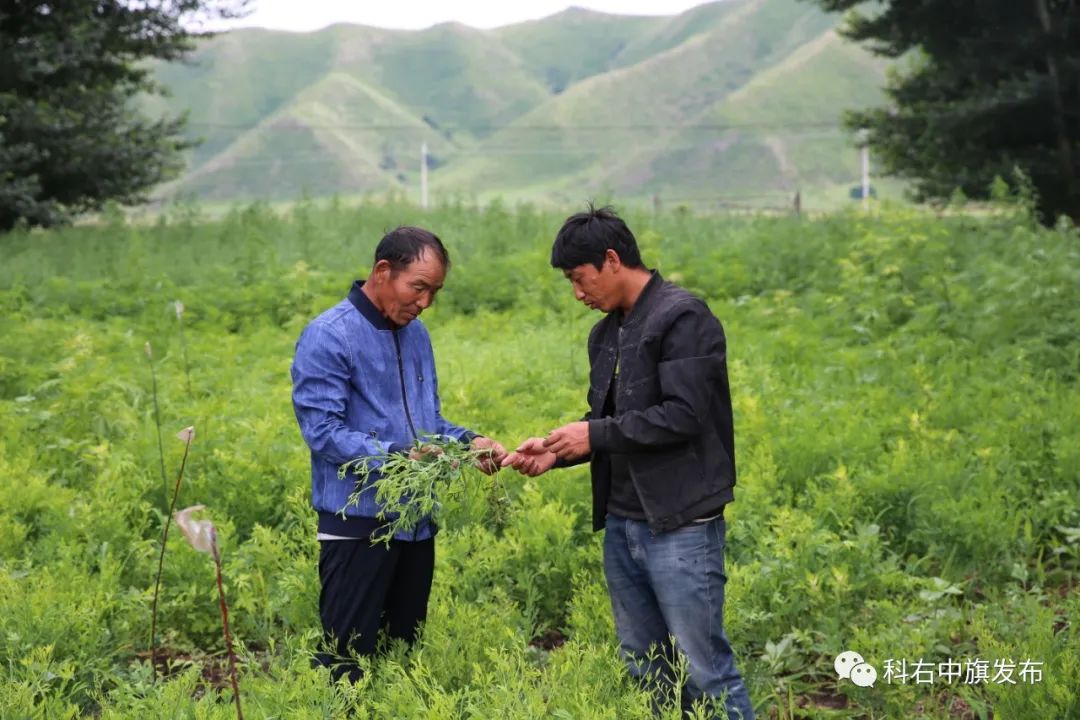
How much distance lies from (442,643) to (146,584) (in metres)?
2.18

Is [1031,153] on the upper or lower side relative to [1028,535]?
upper

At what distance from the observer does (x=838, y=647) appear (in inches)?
193

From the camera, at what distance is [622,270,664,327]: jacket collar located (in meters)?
3.75

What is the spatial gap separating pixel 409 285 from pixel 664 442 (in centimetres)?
102

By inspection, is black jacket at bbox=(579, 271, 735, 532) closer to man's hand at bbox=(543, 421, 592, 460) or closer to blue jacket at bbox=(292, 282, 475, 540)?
man's hand at bbox=(543, 421, 592, 460)

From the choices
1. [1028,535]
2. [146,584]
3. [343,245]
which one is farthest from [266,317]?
[1028,535]

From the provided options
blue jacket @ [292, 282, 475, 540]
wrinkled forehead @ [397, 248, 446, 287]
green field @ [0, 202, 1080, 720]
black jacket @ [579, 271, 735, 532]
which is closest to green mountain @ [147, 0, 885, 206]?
green field @ [0, 202, 1080, 720]

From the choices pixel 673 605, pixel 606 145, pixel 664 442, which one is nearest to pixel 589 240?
pixel 664 442

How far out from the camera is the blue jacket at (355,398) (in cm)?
374

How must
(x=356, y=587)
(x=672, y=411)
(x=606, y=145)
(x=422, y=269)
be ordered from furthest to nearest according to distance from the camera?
(x=606, y=145), (x=356, y=587), (x=422, y=269), (x=672, y=411)

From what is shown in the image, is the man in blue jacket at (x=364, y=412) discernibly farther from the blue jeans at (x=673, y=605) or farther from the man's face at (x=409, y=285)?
the blue jeans at (x=673, y=605)

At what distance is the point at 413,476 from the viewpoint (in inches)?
144

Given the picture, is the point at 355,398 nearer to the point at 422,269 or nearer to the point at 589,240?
the point at 422,269

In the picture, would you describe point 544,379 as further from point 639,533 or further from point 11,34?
point 11,34
